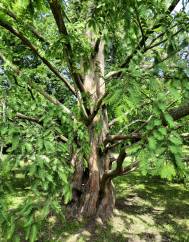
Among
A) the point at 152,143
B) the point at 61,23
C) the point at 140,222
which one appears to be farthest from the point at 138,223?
the point at 152,143

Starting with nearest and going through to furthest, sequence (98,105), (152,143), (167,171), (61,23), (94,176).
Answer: (167,171)
(152,143)
(61,23)
(98,105)
(94,176)

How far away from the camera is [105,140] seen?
803 cm

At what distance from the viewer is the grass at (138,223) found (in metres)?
7.60

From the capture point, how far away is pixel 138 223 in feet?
27.9

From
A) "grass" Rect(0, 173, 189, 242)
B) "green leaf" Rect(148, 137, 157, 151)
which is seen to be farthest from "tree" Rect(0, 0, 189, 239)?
"grass" Rect(0, 173, 189, 242)

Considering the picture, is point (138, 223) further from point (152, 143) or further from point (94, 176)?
point (152, 143)

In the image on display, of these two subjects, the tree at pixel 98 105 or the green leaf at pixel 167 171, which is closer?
the green leaf at pixel 167 171

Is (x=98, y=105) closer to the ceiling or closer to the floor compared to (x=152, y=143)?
closer to the ceiling

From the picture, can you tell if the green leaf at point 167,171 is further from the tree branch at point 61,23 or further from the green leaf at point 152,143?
the tree branch at point 61,23

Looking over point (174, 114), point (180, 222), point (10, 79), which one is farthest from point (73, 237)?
point (174, 114)

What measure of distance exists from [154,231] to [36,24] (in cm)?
633

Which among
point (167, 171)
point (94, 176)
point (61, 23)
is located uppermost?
point (61, 23)

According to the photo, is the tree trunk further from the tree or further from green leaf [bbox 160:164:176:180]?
green leaf [bbox 160:164:176:180]

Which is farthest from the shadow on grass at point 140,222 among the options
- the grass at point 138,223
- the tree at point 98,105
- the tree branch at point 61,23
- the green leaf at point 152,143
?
the green leaf at point 152,143
